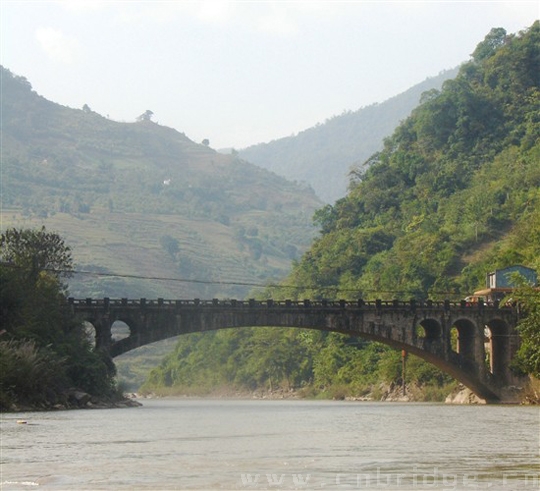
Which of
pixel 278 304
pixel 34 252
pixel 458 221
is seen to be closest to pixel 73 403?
pixel 34 252

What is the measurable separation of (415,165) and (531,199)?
134 feet

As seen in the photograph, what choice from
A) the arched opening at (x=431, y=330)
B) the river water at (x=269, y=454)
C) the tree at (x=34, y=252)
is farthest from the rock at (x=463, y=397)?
the river water at (x=269, y=454)

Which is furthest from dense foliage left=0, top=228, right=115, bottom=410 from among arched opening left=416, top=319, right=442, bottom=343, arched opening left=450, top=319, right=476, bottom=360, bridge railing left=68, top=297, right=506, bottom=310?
arched opening left=450, top=319, right=476, bottom=360

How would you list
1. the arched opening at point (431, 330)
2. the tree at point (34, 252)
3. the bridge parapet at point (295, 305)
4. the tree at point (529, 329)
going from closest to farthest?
the tree at point (529, 329) < the tree at point (34, 252) < the bridge parapet at point (295, 305) < the arched opening at point (431, 330)

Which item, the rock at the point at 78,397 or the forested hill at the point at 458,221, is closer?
the rock at the point at 78,397

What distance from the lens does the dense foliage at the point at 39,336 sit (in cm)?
8675

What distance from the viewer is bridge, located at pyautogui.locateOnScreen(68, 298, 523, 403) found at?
383 feet

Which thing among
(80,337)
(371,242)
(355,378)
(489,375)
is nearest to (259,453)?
(80,337)

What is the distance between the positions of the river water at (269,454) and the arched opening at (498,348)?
3781 cm

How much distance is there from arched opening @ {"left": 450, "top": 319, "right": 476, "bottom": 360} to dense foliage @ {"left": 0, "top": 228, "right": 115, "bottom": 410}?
3204 centimetres

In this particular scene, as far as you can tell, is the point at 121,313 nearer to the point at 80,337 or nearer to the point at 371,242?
the point at 80,337

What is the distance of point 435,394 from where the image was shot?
432 feet

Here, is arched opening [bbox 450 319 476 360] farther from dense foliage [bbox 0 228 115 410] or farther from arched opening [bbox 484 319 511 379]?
dense foliage [bbox 0 228 115 410]

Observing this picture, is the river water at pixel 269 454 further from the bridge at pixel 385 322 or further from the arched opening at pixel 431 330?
the arched opening at pixel 431 330
